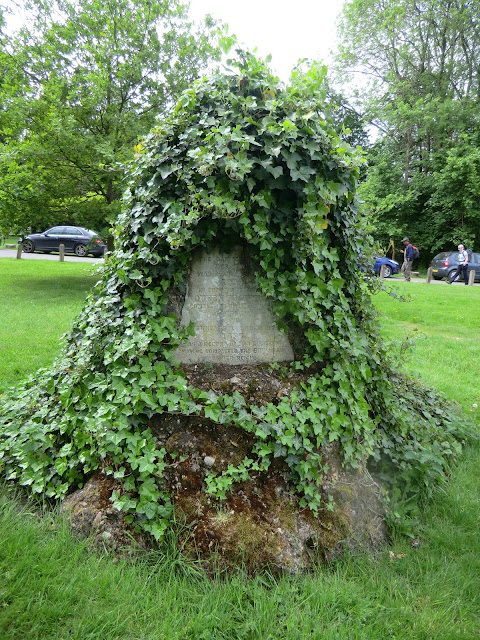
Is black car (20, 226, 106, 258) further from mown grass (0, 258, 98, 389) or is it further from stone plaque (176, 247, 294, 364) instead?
stone plaque (176, 247, 294, 364)

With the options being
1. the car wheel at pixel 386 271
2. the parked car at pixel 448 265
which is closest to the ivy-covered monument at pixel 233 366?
the car wheel at pixel 386 271

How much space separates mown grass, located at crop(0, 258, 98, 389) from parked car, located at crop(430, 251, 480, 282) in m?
16.5

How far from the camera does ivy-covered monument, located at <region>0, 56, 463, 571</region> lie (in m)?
2.76

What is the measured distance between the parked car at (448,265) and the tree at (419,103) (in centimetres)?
448

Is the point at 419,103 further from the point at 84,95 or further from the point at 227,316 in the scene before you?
the point at 227,316

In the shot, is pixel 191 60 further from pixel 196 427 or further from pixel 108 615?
pixel 108 615

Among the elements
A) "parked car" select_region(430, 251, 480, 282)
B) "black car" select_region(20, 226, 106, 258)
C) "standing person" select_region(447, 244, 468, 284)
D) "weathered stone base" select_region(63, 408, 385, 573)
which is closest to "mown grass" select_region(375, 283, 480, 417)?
"weathered stone base" select_region(63, 408, 385, 573)

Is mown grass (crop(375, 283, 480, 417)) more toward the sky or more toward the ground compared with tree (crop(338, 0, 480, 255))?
more toward the ground

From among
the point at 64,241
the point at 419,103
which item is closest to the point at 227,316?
the point at 64,241

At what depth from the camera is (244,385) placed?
325cm

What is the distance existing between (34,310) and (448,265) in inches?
749

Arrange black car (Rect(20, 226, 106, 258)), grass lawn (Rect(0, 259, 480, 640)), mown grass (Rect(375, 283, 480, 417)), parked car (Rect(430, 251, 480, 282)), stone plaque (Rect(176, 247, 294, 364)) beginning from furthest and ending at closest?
1. black car (Rect(20, 226, 106, 258))
2. parked car (Rect(430, 251, 480, 282))
3. mown grass (Rect(375, 283, 480, 417))
4. stone plaque (Rect(176, 247, 294, 364))
5. grass lawn (Rect(0, 259, 480, 640))

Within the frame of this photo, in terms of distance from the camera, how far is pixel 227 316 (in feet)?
11.2

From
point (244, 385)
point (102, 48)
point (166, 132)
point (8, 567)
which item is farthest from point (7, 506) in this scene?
point (102, 48)
